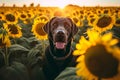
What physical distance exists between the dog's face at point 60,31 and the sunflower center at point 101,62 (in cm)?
199

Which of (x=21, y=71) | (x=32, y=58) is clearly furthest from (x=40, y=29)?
(x=21, y=71)

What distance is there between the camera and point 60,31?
367 centimetres

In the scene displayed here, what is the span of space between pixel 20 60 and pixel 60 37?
554mm

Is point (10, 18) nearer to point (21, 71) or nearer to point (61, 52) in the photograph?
point (61, 52)

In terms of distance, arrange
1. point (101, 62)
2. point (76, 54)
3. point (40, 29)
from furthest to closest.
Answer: point (40, 29) < point (76, 54) < point (101, 62)

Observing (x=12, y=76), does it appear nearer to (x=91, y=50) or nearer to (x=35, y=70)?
(x=35, y=70)

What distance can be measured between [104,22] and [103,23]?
5 centimetres

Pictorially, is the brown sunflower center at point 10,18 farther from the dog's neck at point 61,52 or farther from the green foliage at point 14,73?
the green foliage at point 14,73

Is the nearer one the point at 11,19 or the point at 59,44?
the point at 59,44

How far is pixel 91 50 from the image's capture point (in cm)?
164

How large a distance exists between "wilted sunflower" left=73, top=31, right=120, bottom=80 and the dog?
1.81m

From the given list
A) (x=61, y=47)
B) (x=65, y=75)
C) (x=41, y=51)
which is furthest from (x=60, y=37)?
(x=65, y=75)

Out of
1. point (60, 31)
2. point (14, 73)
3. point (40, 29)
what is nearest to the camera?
point (14, 73)

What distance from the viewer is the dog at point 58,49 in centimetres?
354
